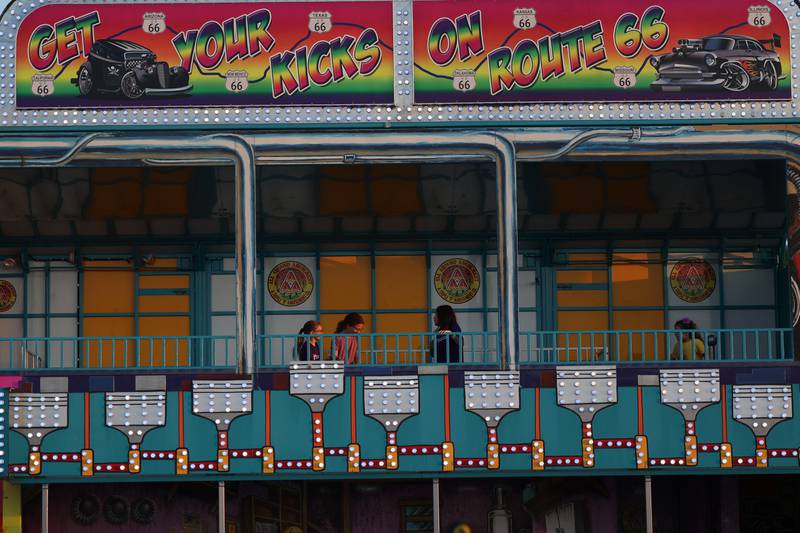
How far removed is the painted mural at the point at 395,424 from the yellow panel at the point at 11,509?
0.32 meters

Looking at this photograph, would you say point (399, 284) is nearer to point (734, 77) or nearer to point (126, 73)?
point (126, 73)

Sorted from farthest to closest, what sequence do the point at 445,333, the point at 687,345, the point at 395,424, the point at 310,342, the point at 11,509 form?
the point at 687,345, the point at 310,342, the point at 11,509, the point at 395,424, the point at 445,333

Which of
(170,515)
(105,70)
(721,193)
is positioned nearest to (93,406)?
(170,515)

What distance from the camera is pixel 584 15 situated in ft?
57.3

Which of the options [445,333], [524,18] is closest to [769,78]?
[524,18]

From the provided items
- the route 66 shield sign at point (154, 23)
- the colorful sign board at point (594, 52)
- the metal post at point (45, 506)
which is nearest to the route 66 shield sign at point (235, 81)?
the route 66 shield sign at point (154, 23)

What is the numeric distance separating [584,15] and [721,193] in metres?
4.12

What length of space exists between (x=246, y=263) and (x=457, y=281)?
15.3 feet

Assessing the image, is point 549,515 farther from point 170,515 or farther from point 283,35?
point 283,35

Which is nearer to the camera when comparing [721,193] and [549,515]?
[549,515]

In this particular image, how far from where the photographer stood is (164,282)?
2081cm

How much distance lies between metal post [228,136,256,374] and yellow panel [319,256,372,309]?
3.83m

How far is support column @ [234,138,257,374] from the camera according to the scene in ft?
55.8

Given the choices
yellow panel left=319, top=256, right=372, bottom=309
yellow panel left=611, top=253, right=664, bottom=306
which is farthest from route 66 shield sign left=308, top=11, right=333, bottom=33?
yellow panel left=611, top=253, right=664, bottom=306
